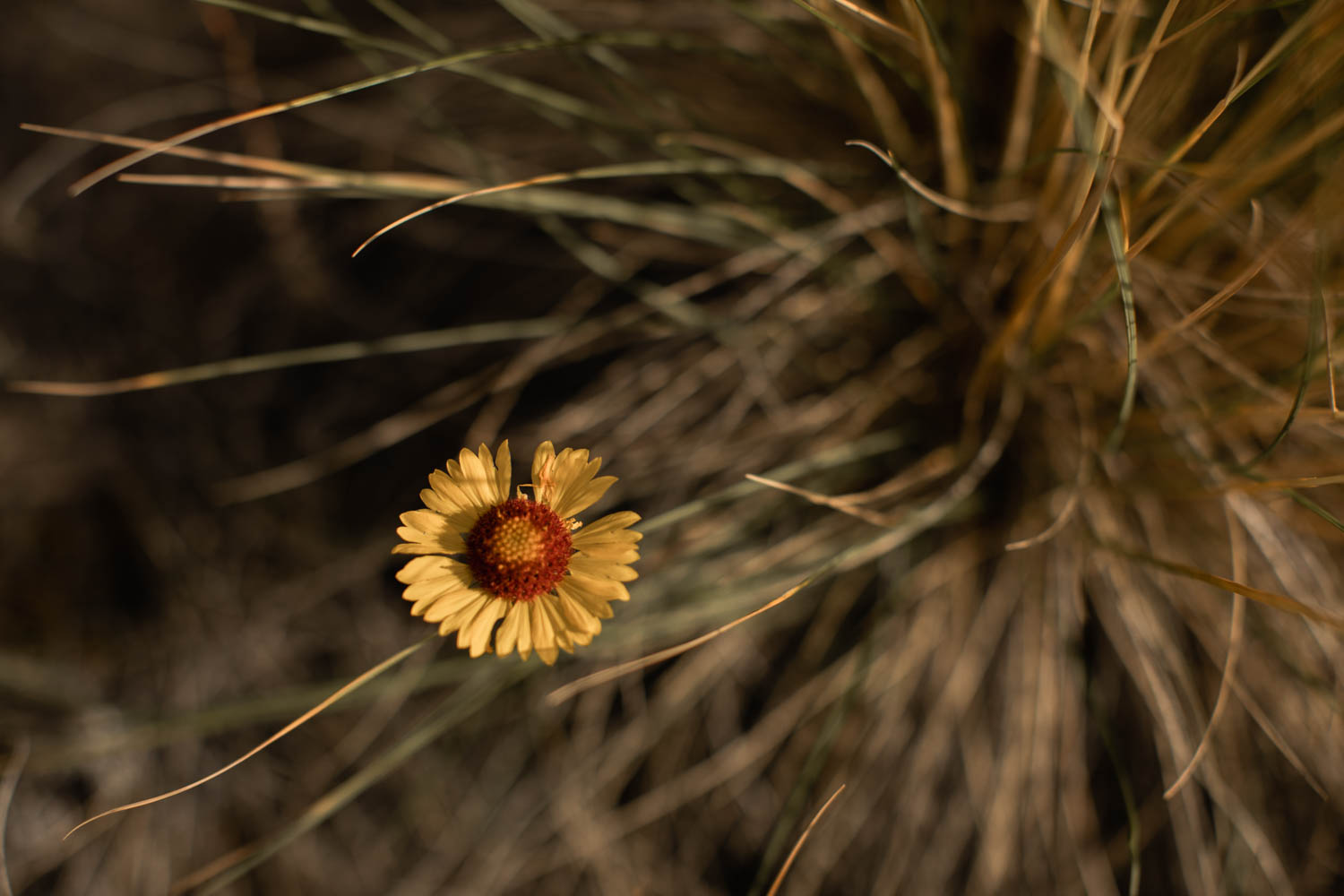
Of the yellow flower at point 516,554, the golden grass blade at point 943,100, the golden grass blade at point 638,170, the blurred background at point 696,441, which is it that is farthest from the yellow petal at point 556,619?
the golden grass blade at point 943,100

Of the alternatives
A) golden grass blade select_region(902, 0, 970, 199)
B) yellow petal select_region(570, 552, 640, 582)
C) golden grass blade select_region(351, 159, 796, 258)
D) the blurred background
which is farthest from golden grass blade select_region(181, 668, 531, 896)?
golden grass blade select_region(902, 0, 970, 199)

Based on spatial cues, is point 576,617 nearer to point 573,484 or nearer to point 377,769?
point 573,484

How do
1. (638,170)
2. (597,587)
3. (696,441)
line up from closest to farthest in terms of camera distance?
1. (597,587)
2. (638,170)
3. (696,441)

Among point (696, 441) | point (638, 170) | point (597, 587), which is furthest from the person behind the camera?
point (696, 441)

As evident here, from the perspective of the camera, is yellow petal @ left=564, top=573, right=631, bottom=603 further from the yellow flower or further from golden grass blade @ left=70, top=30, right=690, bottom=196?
golden grass blade @ left=70, top=30, right=690, bottom=196

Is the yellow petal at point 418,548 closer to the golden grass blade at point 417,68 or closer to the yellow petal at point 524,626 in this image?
the yellow petal at point 524,626

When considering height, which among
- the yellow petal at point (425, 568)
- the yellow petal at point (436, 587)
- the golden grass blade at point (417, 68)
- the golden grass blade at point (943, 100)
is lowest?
the yellow petal at point (436, 587)

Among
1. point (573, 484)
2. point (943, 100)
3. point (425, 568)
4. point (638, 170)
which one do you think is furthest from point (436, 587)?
point (943, 100)

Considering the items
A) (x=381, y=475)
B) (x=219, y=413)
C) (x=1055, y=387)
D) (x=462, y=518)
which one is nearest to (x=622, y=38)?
Answer: (x=462, y=518)
